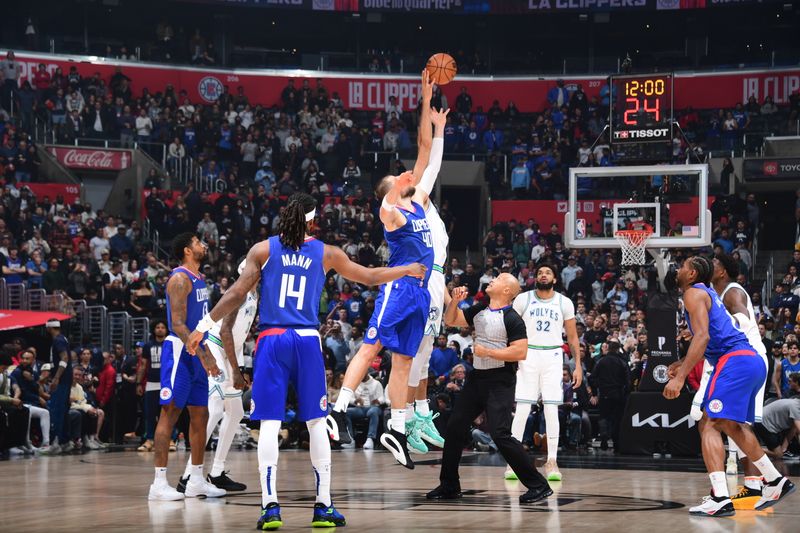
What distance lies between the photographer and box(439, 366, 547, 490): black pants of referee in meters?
9.80

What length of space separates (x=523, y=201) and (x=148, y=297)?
1139 centimetres

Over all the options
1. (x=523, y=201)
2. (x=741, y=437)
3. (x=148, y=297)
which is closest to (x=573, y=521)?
(x=741, y=437)

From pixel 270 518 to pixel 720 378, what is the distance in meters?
4.06

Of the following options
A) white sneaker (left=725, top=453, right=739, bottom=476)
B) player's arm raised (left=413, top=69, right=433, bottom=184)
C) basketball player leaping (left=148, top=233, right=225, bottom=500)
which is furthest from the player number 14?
white sneaker (left=725, top=453, right=739, bottom=476)

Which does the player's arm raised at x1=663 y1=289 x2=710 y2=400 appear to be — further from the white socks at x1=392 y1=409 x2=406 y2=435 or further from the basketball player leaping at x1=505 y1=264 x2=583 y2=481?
the basketball player leaping at x1=505 y1=264 x2=583 y2=481

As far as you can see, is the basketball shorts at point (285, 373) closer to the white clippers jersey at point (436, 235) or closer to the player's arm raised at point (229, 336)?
the player's arm raised at point (229, 336)

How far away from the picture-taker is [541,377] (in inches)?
505

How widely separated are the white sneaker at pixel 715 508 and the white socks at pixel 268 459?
3488mm

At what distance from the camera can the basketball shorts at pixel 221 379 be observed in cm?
1095

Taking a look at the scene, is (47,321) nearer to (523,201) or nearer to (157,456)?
(157,456)

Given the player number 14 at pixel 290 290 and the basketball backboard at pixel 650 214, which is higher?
the basketball backboard at pixel 650 214

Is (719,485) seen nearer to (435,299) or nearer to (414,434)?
(414,434)

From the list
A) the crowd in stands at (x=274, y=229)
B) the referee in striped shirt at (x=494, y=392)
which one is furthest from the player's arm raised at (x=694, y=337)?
the crowd in stands at (x=274, y=229)

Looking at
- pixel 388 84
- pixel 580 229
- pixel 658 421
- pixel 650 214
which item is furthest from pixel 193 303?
pixel 388 84
